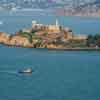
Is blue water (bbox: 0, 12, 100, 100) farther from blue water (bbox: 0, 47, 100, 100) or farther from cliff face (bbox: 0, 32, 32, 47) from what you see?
cliff face (bbox: 0, 32, 32, 47)

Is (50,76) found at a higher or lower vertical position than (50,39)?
higher

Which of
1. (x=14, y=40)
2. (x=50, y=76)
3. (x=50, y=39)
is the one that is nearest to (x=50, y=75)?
(x=50, y=76)

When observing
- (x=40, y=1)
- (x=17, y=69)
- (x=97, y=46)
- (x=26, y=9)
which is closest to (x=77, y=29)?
(x=97, y=46)

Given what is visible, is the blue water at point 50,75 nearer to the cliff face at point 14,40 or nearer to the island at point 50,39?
the island at point 50,39

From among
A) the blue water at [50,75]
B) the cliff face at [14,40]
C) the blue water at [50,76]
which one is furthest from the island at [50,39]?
the blue water at [50,76]

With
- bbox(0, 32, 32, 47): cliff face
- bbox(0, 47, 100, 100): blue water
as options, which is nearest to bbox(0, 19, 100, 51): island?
bbox(0, 32, 32, 47): cliff face

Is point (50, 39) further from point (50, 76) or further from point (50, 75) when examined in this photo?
point (50, 76)

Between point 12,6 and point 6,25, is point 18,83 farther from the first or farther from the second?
point 12,6
